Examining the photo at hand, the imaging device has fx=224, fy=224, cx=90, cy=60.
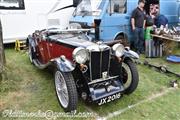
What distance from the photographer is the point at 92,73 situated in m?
3.48

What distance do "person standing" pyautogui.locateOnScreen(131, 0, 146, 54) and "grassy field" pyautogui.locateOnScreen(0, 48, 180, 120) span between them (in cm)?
210

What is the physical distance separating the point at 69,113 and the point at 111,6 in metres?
4.19

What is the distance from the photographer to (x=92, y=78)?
11.5 ft

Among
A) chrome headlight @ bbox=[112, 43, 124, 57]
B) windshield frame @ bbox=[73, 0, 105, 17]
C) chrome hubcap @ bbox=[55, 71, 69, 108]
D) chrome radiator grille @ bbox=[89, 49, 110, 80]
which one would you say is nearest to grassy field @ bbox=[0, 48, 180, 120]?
chrome hubcap @ bbox=[55, 71, 69, 108]

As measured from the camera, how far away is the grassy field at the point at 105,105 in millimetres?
3559

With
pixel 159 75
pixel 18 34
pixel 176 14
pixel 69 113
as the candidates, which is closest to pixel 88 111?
pixel 69 113

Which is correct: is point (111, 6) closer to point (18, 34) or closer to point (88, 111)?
point (18, 34)

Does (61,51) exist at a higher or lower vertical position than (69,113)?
higher

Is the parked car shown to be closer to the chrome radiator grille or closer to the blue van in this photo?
the chrome radiator grille

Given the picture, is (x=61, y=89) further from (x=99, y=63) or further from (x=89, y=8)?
(x=89, y=8)

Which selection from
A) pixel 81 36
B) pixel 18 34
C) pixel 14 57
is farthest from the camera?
pixel 18 34

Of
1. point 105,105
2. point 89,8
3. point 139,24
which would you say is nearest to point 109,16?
point 89,8

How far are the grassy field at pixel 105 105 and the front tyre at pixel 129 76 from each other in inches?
9.3

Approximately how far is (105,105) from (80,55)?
104 centimetres
